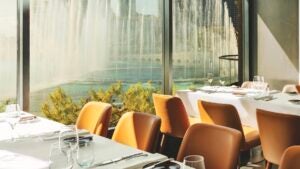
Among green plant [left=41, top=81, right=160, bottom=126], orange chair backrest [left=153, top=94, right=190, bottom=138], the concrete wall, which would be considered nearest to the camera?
orange chair backrest [left=153, top=94, right=190, bottom=138]

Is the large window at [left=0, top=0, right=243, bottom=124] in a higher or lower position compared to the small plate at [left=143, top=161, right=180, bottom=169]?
higher

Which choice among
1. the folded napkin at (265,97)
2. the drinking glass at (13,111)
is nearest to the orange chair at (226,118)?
the folded napkin at (265,97)

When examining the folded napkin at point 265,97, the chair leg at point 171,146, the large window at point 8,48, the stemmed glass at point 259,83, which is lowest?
the chair leg at point 171,146

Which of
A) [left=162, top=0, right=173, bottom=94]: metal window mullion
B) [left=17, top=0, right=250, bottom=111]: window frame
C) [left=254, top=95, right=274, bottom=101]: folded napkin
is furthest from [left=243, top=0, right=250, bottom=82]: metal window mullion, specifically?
[left=254, top=95, right=274, bottom=101]: folded napkin

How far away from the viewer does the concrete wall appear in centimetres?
554

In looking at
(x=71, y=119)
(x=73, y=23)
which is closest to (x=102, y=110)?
(x=71, y=119)

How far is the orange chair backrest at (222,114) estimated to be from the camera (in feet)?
9.89

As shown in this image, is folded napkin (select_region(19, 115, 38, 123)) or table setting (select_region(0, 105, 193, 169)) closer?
table setting (select_region(0, 105, 193, 169))

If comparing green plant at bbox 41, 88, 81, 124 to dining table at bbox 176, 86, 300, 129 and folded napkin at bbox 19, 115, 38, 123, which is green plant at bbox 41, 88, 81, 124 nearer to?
folded napkin at bbox 19, 115, 38, 123

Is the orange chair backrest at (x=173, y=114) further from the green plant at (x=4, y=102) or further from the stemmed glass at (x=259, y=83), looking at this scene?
the green plant at (x=4, y=102)

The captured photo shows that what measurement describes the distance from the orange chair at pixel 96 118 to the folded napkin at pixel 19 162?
1043mm

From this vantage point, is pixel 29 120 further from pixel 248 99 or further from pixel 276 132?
pixel 248 99

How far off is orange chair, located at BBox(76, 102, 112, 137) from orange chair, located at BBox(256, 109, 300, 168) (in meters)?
1.20

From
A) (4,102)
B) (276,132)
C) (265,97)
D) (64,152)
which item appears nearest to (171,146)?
(265,97)
